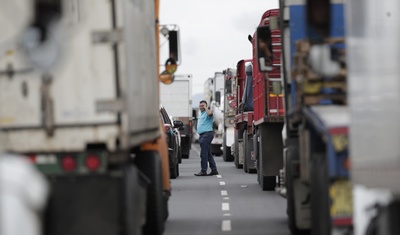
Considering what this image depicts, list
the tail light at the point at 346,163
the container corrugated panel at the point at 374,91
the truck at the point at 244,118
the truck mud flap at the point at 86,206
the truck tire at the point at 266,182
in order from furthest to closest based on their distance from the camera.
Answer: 1. the truck at the point at 244,118
2. the truck tire at the point at 266,182
3. the tail light at the point at 346,163
4. the truck mud flap at the point at 86,206
5. the container corrugated panel at the point at 374,91

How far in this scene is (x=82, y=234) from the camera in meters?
9.76

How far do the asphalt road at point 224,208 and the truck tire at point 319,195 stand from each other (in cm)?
330

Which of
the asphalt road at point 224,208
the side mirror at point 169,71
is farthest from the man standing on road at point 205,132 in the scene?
the side mirror at point 169,71

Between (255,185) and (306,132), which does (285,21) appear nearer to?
(306,132)

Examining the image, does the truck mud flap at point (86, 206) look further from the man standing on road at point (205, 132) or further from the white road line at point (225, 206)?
the man standing on road at point (205, 132)

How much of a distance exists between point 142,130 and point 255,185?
13.3 m

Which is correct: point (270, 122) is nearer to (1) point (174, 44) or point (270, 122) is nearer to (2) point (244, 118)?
(1) point (174, 44)

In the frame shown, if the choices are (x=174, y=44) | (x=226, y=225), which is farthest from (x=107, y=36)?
(x=226, y=225)

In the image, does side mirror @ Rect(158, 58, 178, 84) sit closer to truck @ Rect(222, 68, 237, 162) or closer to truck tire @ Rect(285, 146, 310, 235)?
truck tire @ Rect(285, 146, 310, 235)

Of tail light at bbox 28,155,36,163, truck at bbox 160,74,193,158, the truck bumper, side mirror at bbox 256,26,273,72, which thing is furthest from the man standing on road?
truck at bbox 160,74,193,158

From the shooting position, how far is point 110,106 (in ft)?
33.0

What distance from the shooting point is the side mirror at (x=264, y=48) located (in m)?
15.5

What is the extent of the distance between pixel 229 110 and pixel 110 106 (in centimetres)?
3104

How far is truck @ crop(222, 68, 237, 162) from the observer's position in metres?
38.5
